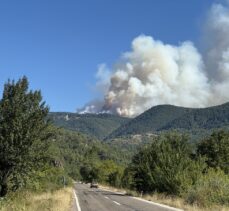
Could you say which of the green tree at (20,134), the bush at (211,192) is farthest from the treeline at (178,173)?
the green tree at (20,134)

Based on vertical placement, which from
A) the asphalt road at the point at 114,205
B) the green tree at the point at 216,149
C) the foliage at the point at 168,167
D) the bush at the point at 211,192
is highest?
the green tree at the point at 216,149

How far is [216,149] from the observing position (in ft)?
220

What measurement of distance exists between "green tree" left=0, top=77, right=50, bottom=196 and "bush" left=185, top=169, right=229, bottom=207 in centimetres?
996

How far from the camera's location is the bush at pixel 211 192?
92.7 feet

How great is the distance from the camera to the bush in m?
28.2

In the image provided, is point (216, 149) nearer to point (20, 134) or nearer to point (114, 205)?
point (114, 205)

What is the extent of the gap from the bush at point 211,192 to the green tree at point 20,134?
996cm

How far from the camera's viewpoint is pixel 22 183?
30984 mm

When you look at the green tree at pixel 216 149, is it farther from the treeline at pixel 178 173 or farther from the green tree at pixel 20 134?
the green tree at pixel 20 134

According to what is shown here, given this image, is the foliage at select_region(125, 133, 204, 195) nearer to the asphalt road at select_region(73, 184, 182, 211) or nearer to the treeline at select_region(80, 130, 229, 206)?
A: the treeline at select_region(80, 130, 229, 206)

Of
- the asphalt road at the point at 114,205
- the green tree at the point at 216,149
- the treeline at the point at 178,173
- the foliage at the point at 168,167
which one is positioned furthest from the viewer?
the green tree at the point at 216,149

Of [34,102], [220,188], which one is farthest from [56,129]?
[220,188]

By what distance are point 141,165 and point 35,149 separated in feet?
68.4

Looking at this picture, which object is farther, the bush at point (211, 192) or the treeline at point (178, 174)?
the treeline at point (178, 174)
